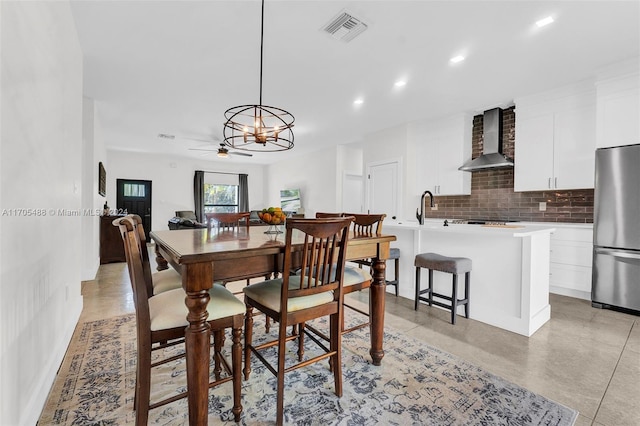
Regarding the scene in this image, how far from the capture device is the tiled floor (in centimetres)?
171

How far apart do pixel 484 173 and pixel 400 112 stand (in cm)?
166

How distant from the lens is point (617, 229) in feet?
10.3

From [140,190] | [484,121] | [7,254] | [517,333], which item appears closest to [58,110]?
[7,254]

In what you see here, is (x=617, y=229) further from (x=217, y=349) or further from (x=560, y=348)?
(x=217, y=349)

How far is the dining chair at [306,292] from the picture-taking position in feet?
4.68

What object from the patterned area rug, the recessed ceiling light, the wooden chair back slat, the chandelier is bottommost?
the patterned area rug

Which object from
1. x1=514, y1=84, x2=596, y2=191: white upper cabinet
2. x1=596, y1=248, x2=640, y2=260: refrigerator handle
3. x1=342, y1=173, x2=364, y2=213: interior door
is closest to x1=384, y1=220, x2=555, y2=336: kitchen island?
x1=596, y1=248, x2=640, y2=260: refrigerator handle

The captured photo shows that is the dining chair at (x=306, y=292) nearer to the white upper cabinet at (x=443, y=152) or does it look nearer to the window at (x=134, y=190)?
the white upper cabinet at (x=443, y=152)

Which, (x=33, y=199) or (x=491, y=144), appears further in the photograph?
(x=491, y=144)

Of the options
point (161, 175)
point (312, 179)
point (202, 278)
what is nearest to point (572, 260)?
point (202, 278)

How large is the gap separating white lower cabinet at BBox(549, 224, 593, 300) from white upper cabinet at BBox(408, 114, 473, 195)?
1.45 m

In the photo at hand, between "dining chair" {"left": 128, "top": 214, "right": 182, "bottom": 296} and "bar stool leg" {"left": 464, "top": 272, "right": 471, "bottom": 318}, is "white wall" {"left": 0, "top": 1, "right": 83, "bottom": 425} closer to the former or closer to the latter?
"dining chair" {"left": 128, "top": 214, "right": 182, "bottom": 296}

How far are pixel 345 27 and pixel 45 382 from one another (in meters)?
3.22

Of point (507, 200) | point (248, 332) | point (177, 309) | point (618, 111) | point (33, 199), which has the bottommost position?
point (248, 332)
